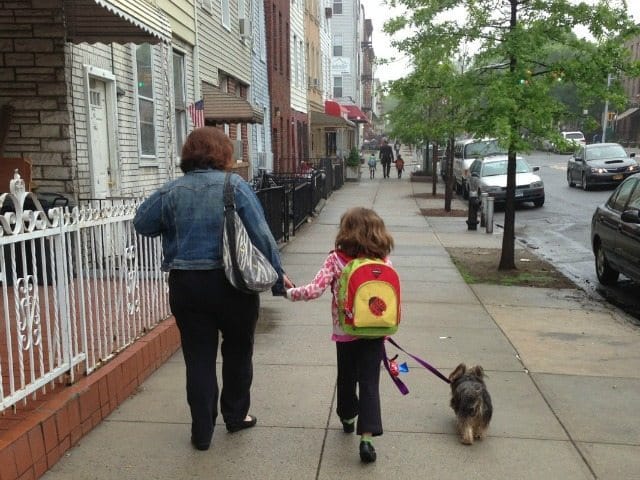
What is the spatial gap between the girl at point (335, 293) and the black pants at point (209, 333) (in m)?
0.34

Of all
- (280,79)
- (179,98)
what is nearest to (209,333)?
(179,98)

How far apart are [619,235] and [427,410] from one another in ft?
16.5

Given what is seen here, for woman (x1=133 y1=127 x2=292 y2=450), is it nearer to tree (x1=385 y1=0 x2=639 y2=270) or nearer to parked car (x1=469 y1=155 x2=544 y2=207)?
tree (x1=385 y1=0 x2=639 y2=270)

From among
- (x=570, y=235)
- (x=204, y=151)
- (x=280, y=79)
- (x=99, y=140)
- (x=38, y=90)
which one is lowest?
(x=570, y=235)

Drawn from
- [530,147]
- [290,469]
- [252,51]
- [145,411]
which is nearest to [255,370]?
[145,411]

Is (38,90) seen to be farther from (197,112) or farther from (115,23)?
(197,112)

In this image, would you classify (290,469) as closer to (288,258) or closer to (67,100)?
(67,100)

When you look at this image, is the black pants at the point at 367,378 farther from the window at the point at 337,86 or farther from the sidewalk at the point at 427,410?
the window at the point at 337,86

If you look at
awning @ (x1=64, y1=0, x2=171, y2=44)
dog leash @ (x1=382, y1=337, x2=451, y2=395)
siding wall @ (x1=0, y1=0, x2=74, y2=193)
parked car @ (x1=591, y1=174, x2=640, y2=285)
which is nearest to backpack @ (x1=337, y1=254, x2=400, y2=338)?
dog leash @ (x1=382, y1=337, x2=451, y2=395)

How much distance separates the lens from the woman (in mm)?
3396

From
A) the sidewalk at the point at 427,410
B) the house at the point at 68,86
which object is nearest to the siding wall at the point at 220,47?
the house at the point at 68,86

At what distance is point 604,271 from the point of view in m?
9.12

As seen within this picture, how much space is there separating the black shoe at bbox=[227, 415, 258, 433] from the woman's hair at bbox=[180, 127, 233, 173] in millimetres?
1536

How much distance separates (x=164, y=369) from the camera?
16.5 ft
